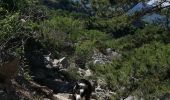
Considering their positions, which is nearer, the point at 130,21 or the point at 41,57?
the point at 130,21

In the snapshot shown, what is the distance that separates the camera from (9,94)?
537 inches

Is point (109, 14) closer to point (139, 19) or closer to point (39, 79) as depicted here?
point (139, 19)

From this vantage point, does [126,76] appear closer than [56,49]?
Yes

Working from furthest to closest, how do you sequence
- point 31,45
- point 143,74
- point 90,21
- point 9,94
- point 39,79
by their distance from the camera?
point 90,21
point 31,45
point 39,79
point 143,74
point 9,94

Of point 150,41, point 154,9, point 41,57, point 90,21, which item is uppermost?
point 154,9

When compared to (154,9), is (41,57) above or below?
below

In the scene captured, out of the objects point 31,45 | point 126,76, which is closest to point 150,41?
point 126,76

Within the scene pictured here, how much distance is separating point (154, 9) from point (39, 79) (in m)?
15.8

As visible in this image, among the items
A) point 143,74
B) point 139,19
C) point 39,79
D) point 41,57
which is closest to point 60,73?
point 41,57

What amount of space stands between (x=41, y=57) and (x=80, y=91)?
2024 cm

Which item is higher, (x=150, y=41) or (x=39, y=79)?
(x=150, y=41)

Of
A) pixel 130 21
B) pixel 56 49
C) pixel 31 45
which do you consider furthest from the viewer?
pixel 56 49

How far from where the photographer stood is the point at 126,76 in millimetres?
32312

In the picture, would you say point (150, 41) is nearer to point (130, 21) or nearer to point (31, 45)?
point (130, 21)
